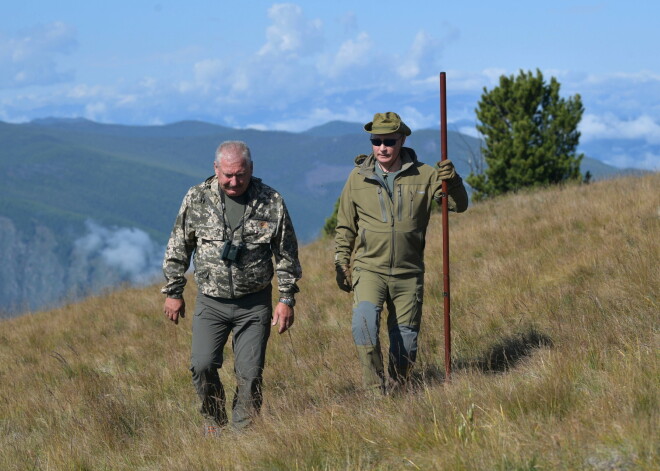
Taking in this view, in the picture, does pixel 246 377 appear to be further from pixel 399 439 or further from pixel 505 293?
pixel 505 293

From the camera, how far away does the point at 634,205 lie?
36.8 feet

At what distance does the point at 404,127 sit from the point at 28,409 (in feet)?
13.0

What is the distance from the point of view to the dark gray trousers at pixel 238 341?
514 cm

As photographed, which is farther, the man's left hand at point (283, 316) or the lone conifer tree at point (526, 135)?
the lone conifer tree at point (526, 135)

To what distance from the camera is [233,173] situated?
4.96 meters

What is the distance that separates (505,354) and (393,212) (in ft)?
5.02

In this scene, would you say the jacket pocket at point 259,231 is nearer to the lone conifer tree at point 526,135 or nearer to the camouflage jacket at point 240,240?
the camouflage jacket at point 240,240

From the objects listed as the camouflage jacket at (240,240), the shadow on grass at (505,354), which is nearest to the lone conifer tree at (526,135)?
the shadow on grass at (505,354)

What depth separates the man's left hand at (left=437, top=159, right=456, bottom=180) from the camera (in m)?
5.15

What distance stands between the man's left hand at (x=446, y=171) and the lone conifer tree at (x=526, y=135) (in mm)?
19048

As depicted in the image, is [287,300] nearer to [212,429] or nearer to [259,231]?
[259,231]

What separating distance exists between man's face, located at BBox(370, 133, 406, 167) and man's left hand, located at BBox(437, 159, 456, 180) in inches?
12.9

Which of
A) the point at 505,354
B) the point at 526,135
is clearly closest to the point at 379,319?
the point at 505,354

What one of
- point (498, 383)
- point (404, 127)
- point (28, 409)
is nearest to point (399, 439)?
point (498, 383)
